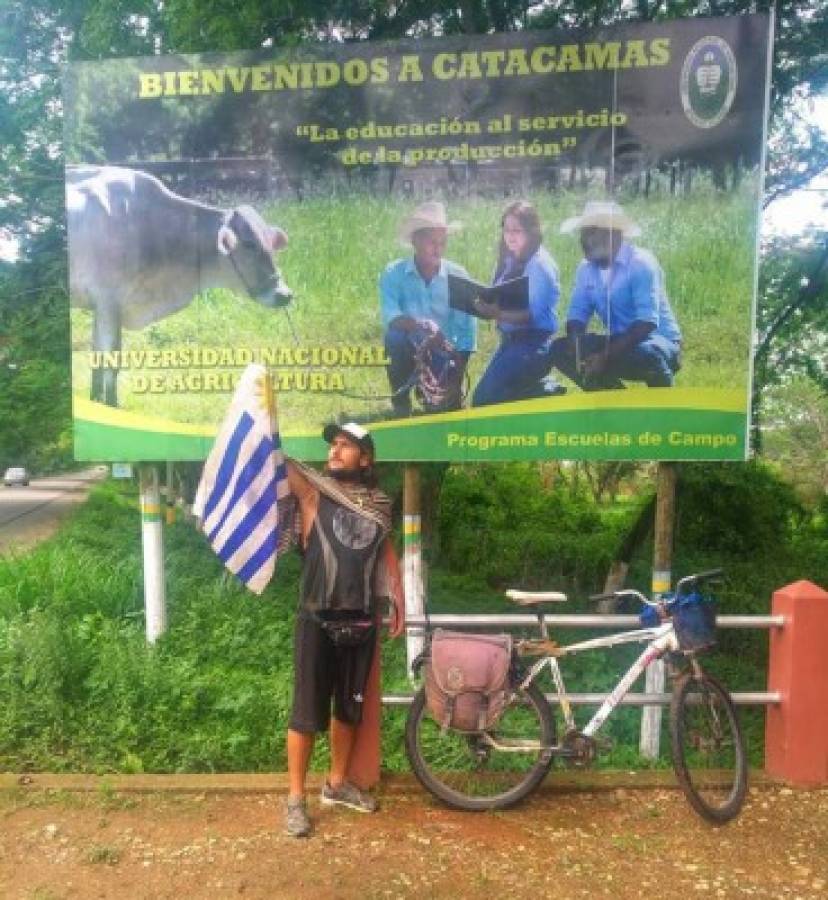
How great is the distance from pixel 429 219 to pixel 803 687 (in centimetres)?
311

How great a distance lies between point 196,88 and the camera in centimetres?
446

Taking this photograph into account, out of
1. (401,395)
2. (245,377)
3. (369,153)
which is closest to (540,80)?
→ (369,153)

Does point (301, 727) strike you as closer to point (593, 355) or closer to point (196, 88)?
point (593, 355)

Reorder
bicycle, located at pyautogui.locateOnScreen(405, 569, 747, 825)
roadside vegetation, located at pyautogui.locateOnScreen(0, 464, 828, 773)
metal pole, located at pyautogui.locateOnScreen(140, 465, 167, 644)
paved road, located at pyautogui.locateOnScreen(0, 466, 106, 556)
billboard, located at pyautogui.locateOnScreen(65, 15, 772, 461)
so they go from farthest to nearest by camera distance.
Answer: paved road, located at pyautogui.locateOnScreen(0, 466, 106, 556), metal pole, located at pyautogui.locateOnScreen(140, 465, 167, 644), billboard, located at pyautogui.locateOnScreen(65, 15, 772, 461), roadside vegetation, located at pyautogui.locateOnScreen(0, 464, 828, 773), bicycle, located at pyautogui.locateOnScreen(405, 569, 747, 825)

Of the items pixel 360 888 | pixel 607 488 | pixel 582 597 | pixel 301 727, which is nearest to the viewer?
pixel 360 888

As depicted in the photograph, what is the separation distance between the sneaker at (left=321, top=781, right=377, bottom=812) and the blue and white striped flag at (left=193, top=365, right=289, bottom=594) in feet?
3.28

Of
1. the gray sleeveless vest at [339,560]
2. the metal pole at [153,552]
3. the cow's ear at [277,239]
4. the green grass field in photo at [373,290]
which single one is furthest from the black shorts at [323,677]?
the cow's ear at [277,239]

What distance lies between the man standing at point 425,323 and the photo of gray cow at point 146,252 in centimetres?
68

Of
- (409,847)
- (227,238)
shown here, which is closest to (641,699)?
(409,847)

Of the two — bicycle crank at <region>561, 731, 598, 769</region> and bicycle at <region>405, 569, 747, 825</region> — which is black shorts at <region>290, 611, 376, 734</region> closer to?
bicycle at <region>405, 569, 747, 825</region>

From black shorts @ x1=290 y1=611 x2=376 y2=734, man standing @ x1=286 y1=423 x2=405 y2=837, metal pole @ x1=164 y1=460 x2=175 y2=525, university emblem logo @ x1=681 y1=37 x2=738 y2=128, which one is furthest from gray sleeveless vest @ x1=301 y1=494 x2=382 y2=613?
university emblem logo @ x1=681 y1=37 x2=738 y2=128

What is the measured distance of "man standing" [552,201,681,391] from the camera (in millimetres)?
4293

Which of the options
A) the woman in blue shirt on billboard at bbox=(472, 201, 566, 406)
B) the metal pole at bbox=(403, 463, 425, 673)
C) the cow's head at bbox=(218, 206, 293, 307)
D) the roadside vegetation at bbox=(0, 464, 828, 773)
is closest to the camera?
the roadside vegetation at bbox=(0, 464, 828, 773)

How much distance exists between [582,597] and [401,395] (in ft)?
17.1
